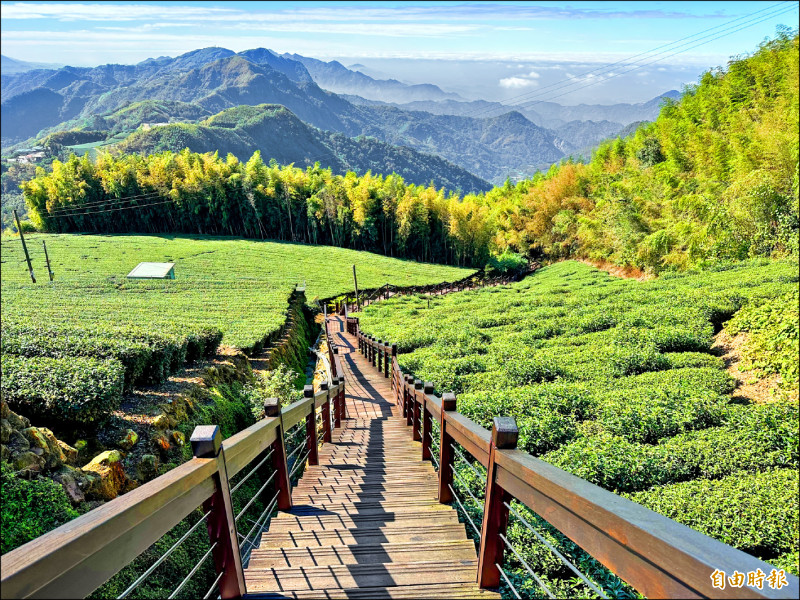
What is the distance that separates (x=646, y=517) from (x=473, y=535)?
266cm

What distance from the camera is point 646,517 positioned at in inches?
41.9

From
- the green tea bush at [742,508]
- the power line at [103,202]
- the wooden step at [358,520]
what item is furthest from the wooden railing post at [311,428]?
the power line at [103,202]

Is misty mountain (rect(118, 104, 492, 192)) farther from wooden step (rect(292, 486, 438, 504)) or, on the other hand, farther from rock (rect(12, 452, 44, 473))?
wooden step (rect(292, 486, 438, 504))

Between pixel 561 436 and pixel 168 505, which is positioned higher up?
pixel 168 505

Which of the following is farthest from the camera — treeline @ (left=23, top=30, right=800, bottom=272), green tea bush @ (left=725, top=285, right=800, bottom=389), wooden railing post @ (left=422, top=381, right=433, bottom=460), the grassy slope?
treeline @ (left=23, top=30, right=800, bottom=272)

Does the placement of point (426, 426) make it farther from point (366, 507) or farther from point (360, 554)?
point (360, 554)

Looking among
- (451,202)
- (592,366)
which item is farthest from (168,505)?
(451,202)

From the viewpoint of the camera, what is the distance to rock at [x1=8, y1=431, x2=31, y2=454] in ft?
11.0

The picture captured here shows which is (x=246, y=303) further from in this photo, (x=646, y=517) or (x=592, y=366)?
(x=646, y=517)

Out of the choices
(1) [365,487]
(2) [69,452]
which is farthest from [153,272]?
(1) [365,487]

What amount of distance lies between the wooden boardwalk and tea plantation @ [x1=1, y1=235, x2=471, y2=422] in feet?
9.59

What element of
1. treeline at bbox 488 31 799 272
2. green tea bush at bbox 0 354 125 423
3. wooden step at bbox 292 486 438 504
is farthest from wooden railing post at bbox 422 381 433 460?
treeline at bbox 488 31 799 272

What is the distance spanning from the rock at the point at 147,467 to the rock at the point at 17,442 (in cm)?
114

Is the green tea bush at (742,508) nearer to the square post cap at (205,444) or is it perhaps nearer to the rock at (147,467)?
A: the square post cap at (205,444)
